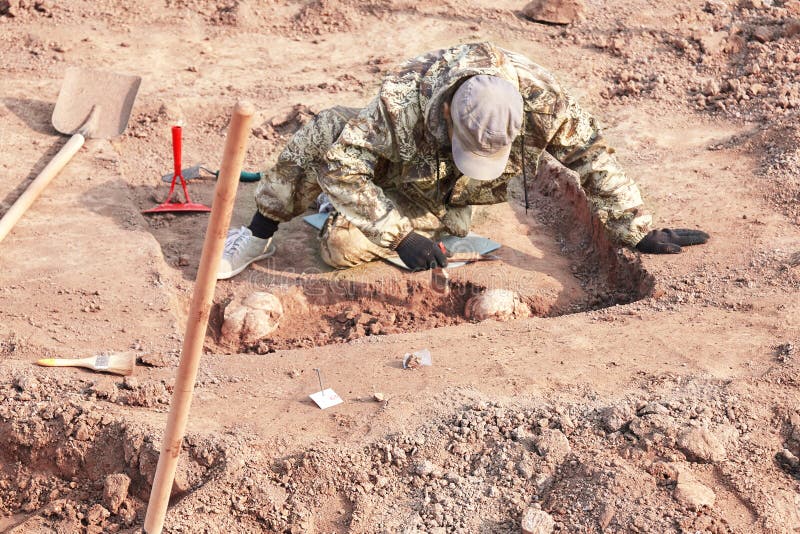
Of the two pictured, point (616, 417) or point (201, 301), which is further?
point (616, 417)

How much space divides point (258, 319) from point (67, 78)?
9.58ft

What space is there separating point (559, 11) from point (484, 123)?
4.33 metres

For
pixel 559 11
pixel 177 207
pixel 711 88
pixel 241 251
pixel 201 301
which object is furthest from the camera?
pixel 559 11

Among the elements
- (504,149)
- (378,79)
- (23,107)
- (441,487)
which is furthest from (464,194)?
(23,107)

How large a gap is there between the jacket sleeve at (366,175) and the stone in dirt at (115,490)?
5.75 ft

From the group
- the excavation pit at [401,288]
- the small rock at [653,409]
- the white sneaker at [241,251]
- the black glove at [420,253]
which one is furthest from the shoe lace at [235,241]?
the small rock at [653,409]

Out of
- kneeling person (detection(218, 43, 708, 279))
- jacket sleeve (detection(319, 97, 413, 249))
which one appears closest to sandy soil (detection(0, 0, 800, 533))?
kneeling person (detection(218, 43, 708, 279))

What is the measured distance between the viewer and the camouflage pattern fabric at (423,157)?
4.67 m

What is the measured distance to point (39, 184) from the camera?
565cm

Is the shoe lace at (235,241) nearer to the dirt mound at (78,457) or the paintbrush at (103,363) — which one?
the paintbrush at (103,363)

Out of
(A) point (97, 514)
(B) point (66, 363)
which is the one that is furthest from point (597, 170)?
(A) point (97, 514)

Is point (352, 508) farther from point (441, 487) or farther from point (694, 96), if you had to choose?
point (694, 96)

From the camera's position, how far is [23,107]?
6742mm

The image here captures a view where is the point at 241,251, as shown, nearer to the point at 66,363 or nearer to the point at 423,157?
the point at 423,157
